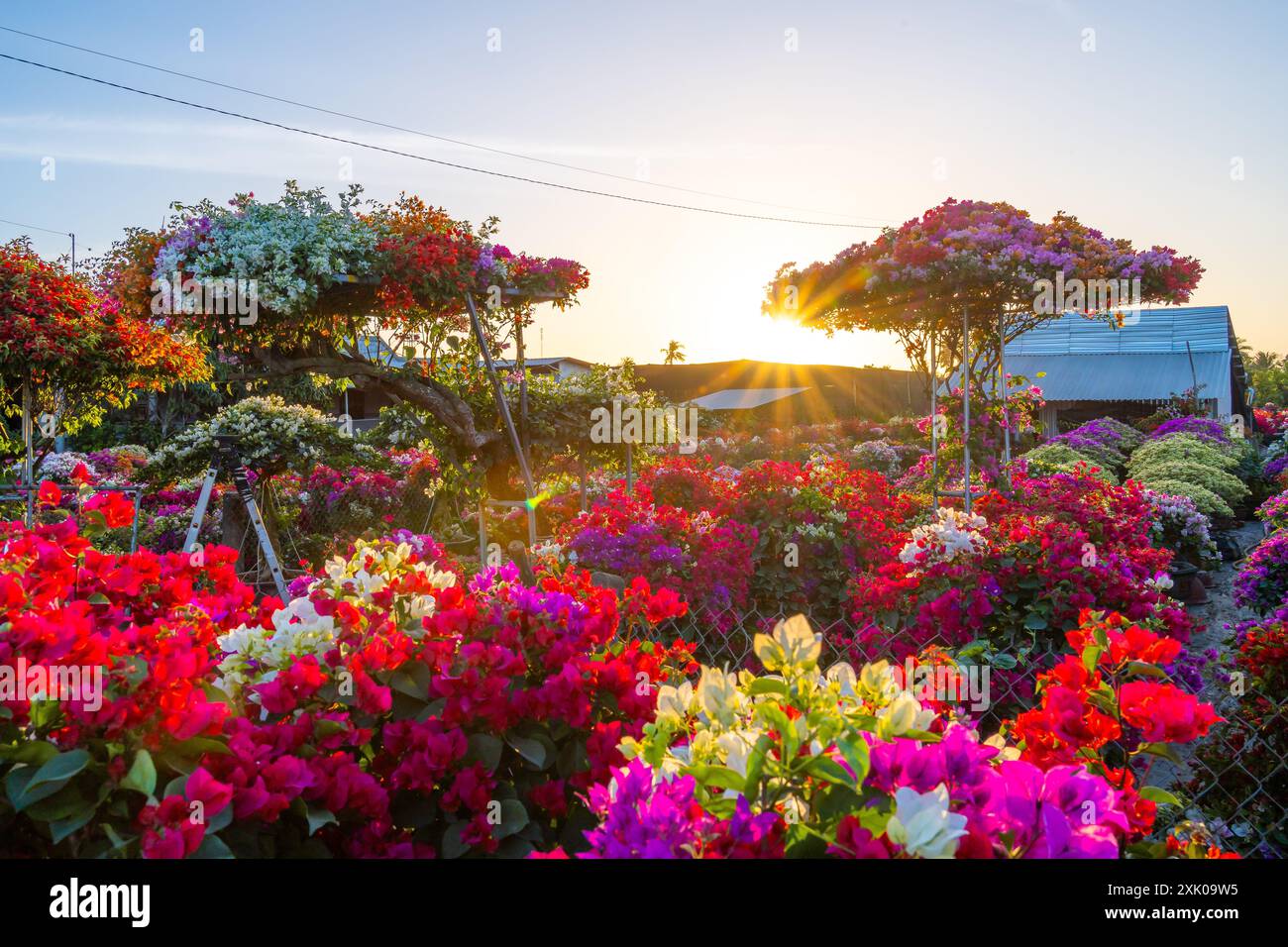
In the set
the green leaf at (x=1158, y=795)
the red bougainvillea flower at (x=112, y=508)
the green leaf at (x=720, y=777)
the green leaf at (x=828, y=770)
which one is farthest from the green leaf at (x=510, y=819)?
the red bougainvillea flower at (x=112, y=508)

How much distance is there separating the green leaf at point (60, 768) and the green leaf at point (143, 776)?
3.0 inches

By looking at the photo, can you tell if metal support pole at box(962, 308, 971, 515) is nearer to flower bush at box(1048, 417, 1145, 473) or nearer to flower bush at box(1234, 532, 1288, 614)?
flower bush at box(1234, 532, 1288, 614)

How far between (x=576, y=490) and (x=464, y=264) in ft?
19.7

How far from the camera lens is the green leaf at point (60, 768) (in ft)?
4.25

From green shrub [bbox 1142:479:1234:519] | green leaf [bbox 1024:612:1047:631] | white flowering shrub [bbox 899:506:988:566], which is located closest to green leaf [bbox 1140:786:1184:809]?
green leaf [bbox 1024:612:1047:631]

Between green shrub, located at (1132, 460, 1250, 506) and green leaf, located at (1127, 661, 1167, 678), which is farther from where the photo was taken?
green shrub, located at (1132, 460, 1250, 506)

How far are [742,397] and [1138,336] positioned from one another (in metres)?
13.9

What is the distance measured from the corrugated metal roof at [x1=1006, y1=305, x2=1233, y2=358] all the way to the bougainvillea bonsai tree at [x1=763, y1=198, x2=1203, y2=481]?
23303 mm

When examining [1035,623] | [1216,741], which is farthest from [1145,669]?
[1035,623]

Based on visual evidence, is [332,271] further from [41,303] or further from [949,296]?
[949,296]

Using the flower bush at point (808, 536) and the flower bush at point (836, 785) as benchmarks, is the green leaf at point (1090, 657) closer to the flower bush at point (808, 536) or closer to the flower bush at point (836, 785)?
the flower bush at point (836, 785)

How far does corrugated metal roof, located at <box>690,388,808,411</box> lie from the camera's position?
1314 inches

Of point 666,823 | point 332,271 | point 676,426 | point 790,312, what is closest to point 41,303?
point 332,271
